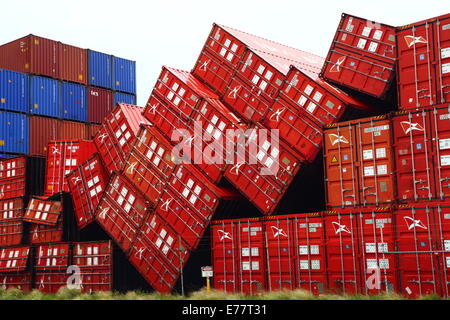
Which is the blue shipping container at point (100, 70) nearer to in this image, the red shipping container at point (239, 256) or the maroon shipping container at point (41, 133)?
the maroon shipping container at point (41, 133)

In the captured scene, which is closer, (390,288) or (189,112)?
(390,288)

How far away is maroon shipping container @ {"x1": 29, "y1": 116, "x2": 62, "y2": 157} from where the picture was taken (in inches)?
1232

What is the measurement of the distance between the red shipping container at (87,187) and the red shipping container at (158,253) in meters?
3.35

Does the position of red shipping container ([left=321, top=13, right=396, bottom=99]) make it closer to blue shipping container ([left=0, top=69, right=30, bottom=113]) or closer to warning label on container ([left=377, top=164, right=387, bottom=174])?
warning label on container ([left=377, top=164, right=387, bottom=174])

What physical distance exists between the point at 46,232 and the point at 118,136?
227 inches

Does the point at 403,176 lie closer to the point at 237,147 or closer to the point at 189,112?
the point at 237,147

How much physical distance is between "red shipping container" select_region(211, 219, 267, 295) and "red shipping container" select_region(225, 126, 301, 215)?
925mm

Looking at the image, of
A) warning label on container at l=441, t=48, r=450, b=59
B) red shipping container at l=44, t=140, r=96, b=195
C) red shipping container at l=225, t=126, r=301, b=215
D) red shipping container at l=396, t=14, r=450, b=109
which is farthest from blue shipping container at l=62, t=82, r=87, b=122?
warning label on container at l=441, t=48, r=450, b=59

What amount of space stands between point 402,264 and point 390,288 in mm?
750

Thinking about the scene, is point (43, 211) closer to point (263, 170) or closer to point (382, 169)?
point (263, 170)

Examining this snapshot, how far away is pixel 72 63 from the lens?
34.3 metres

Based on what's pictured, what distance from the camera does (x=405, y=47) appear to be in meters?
17.0
